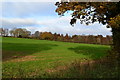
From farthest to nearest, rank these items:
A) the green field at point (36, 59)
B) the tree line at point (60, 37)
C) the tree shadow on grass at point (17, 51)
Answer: the tree line at point (60, 37) → the tree shadow on grass at point (17, 51) → the green field at point (36, 59)

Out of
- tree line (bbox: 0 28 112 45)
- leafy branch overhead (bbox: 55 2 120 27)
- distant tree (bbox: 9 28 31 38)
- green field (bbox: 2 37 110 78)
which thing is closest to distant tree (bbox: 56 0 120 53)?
leafy branch overhead (bbox: 55 2 120 27)

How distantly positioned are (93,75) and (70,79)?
132 cm

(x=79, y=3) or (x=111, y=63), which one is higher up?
(x=79, y=3)

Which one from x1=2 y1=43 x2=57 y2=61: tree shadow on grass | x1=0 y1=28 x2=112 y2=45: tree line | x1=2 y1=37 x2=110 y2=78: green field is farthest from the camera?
x1=0 y1=28 x2=112 y2=45: tree line

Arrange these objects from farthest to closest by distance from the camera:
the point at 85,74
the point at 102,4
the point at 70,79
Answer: the point at 102,4
the point at 85,74
the point at 70,79

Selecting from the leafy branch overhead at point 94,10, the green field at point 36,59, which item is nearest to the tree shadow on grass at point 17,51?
the green field at point 36,59

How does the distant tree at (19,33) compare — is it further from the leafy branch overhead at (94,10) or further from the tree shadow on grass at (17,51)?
the leafy branch overhead at (94,10)

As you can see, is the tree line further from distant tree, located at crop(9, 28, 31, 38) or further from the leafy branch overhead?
the leafy branch overhead

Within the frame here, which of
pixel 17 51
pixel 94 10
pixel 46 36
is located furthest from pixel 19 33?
pixel 94 10

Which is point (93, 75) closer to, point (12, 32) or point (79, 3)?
point (79, 3)

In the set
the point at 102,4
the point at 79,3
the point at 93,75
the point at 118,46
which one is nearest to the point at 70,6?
the point at 79,3

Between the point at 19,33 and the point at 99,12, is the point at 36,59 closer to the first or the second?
the point at 99,12

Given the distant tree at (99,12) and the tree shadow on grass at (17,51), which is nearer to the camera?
the distant tree at (99,12)

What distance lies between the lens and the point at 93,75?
9.83m
